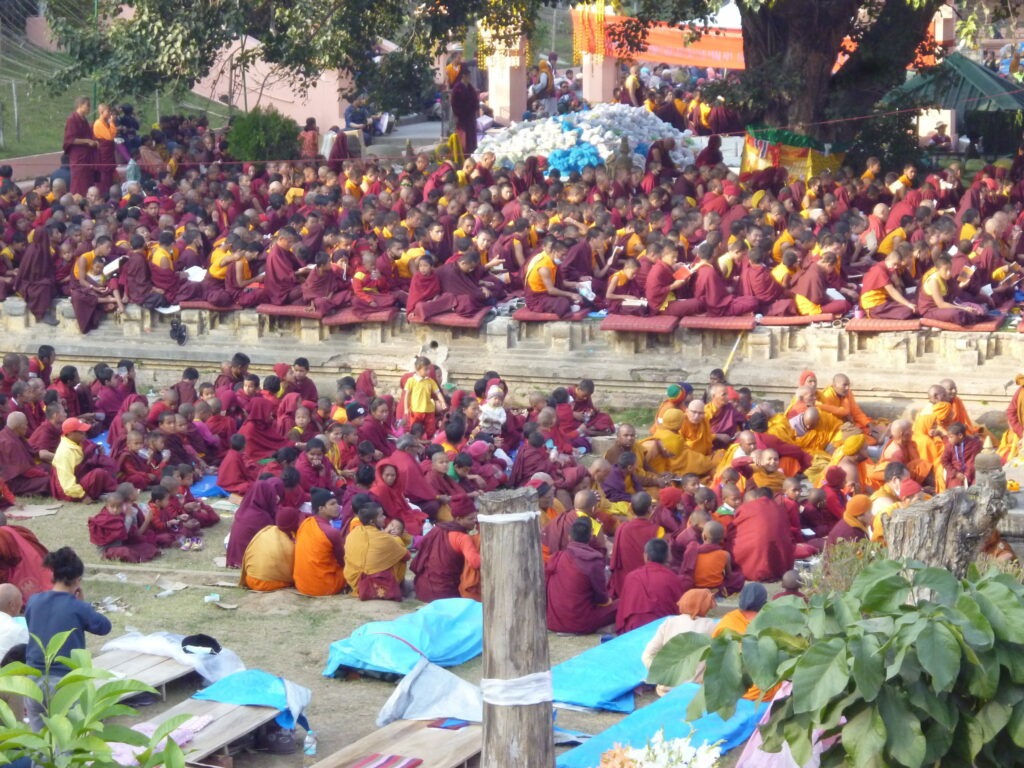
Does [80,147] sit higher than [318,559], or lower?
higher

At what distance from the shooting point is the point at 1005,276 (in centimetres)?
1596

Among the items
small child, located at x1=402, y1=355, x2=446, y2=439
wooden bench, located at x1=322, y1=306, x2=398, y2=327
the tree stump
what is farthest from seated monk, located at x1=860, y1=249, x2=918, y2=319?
the tree stump

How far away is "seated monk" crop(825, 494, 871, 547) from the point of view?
11359 mm

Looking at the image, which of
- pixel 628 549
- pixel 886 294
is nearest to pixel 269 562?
pixel 628 549

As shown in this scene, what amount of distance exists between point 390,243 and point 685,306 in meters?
3.52

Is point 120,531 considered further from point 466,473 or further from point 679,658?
point 679,658

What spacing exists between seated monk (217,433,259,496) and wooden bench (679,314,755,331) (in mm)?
4682

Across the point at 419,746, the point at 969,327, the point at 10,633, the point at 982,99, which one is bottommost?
A: the point at 419,746

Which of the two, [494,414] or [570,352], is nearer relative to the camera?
[494,414]

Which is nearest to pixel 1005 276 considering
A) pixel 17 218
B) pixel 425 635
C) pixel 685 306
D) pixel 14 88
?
pixel 685 306

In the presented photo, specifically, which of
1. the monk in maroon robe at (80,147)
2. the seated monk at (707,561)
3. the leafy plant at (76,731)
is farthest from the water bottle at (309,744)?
the monk in maroon robe at (80,147)

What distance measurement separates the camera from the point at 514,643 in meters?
6.01

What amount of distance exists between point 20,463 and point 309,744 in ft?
19.7

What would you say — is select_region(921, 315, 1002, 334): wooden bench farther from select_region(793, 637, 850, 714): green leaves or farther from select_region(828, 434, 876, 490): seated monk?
select_region(793, 637, 850, 714): green leaves
